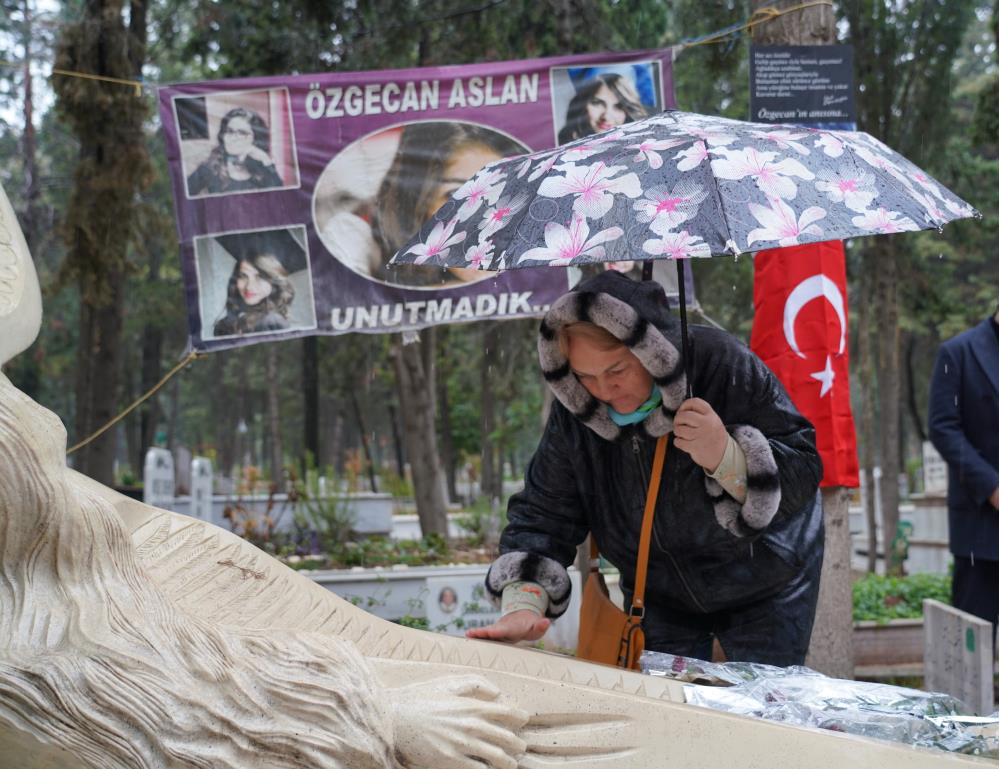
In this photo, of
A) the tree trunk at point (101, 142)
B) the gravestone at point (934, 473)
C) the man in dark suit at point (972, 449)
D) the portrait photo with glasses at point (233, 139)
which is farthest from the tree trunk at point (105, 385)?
the gravestone at point (934, 473)

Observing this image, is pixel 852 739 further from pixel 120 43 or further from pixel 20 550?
pixel 120 43

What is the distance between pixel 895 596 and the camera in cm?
858

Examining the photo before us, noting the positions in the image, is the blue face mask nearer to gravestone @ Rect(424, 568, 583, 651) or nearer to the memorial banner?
the memorial banner

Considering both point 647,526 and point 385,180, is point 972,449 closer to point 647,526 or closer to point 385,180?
point 647,526

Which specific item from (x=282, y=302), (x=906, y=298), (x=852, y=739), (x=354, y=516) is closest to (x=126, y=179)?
(x=282, y=302)

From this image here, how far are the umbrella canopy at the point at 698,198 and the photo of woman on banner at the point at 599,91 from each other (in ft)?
9.52

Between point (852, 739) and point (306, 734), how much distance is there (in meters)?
1.14

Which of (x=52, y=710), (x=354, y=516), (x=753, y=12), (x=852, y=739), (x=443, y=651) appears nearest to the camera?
(x=52, y=710)

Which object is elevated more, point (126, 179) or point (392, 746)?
point (126, 179)

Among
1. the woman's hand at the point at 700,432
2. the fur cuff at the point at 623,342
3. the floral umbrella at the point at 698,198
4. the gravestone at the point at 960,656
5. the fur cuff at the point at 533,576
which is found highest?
the floral umbrella at the point at 698,198

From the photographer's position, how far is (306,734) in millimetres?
2121

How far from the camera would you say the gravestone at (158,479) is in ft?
34.8

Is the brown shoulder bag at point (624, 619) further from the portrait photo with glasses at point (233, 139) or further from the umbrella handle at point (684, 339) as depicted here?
the portrait photo with glasses at point (233, 139)

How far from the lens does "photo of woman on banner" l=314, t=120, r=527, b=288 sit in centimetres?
584
